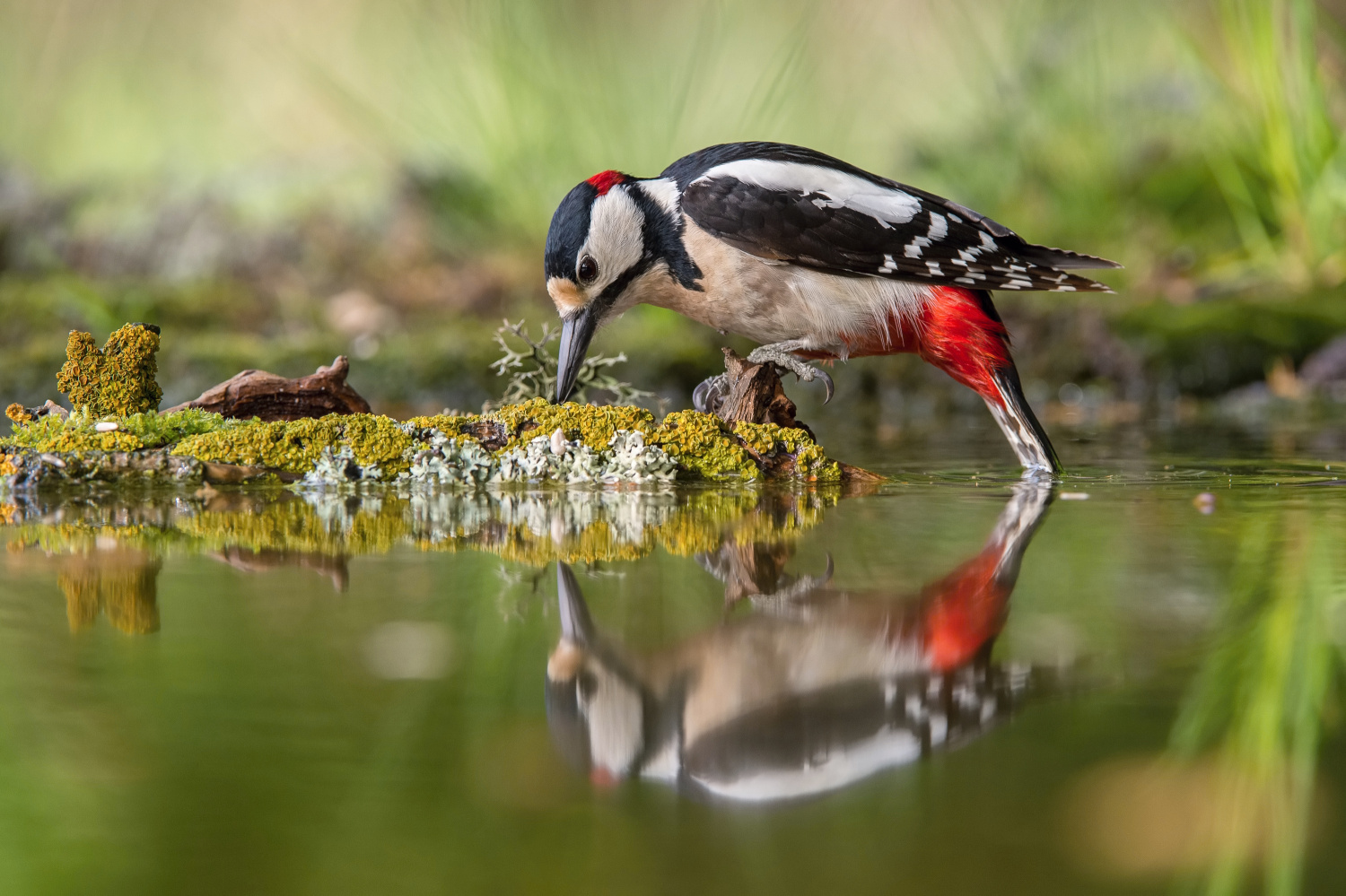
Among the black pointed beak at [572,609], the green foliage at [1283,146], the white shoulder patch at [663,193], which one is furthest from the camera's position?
the green foliage at [1283,146]

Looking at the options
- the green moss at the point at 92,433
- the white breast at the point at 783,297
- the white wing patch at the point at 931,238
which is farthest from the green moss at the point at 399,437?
the white wing patch at the point at 931,238

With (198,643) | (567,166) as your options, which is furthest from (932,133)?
(198,643)

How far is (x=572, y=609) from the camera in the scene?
1.83 m

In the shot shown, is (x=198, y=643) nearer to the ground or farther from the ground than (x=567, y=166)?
nearer to the ground

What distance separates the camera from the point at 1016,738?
1.27 metres

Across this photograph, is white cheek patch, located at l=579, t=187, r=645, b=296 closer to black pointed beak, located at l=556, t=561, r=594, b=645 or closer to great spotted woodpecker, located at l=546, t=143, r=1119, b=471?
great spotted woodpecker, located at l=546, t=143, r=1119, b=471

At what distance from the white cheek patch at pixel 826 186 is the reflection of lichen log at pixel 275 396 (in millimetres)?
1169

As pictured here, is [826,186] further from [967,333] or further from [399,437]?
[399,437]

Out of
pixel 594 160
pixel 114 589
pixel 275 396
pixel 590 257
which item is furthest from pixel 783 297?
pixel 594 160

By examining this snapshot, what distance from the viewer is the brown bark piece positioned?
10.8ft

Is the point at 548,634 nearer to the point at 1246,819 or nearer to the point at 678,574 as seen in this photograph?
the point at 678,574

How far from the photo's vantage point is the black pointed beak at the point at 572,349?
336cm

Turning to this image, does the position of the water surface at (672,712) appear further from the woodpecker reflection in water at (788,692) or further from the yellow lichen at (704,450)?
the yellow lichen at (704,450)

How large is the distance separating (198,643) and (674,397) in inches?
183
